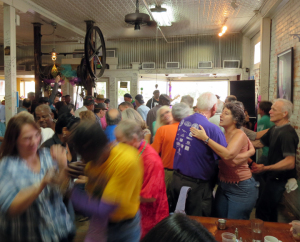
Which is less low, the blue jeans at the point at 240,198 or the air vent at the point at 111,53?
the air vent at the point at 111,53

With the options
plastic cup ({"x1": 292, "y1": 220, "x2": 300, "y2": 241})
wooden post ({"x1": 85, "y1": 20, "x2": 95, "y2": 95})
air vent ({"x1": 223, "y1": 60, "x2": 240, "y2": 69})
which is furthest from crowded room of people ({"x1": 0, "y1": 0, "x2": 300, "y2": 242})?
air vent ({"x1": 223, "y1": 60, "x2": 240, "y2": 69})

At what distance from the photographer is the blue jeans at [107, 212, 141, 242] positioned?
1547mm

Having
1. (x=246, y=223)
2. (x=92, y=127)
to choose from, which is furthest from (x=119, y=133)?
(x=246, y=223)

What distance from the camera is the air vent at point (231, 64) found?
9836 mm

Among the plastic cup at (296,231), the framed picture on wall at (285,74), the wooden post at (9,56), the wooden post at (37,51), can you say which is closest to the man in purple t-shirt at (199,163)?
the plastic cup at (296,231)

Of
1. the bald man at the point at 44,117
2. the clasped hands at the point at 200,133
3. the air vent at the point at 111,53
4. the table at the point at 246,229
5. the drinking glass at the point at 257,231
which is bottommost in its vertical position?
the table at the point at 246,229

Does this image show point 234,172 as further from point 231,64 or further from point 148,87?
point 148,87

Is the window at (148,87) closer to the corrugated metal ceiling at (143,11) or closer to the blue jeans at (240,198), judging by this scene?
the corrugated metal ceiling at (143,11)

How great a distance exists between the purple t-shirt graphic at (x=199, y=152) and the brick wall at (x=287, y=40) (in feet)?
9.01

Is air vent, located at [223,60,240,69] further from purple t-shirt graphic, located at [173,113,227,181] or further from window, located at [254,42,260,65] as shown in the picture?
purple t-shirt graphic, located at [173,113,227,181]

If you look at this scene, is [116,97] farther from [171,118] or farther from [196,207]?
[196,207]

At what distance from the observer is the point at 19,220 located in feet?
4.96

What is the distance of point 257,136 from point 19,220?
339cm

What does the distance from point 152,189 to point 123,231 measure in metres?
0.49
